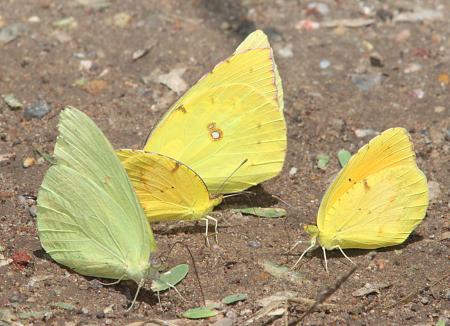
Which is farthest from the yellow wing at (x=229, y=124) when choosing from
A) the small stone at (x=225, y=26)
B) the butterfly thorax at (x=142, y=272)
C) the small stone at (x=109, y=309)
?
the small stone at (x=225, y=26)

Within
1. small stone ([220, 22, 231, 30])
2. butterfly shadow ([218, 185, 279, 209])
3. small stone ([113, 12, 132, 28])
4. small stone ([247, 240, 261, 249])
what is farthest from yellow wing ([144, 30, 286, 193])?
small stone ([113, 12, 132, 28])

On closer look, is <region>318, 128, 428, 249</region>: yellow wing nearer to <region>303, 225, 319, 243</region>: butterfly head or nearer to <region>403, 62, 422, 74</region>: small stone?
<region>303, 225, 319, 243</region>: butterfly head

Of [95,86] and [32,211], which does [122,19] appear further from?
[32,211]

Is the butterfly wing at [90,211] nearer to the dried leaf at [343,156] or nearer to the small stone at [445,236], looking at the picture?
the small stone at [445,236]

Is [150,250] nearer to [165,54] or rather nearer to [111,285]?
[111,285]

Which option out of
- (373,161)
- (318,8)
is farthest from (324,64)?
(373,161)

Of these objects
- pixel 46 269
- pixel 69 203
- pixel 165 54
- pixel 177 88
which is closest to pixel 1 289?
pixel 46 269
